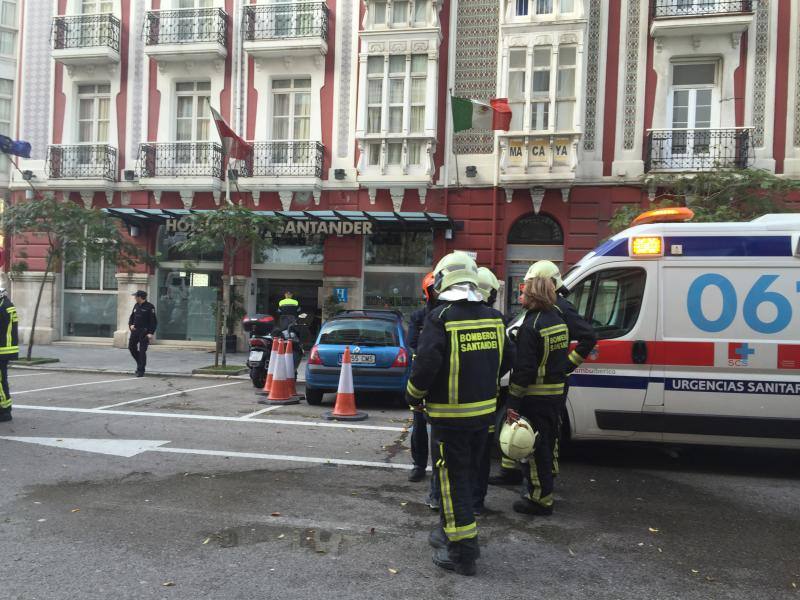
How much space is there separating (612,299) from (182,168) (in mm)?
15206

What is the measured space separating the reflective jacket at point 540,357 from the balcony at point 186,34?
16307 mm

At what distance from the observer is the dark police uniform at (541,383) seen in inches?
172

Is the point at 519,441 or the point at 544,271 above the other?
the point at 544,271

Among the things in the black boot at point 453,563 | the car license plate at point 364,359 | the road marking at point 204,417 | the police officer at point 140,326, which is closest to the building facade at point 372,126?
the police officer at point 140,326

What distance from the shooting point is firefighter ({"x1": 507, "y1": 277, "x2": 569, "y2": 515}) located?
4.37 metres

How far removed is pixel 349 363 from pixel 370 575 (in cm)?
479

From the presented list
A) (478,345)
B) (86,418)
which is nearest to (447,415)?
(478,345)

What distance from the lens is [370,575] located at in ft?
11.6

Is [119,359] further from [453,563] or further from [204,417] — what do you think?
[453,563]

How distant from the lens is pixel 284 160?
17484 mm

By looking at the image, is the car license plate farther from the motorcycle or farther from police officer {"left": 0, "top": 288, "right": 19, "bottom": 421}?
police officer {"left": 0, "top": 288, "right": 19, "bottom": 421}

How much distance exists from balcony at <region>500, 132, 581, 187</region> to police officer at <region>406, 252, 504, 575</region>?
1271 centimetres

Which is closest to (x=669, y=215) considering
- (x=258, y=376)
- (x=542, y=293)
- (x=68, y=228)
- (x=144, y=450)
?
(x=542, y=293)

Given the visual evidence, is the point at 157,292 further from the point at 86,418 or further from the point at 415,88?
the point at 86,418
